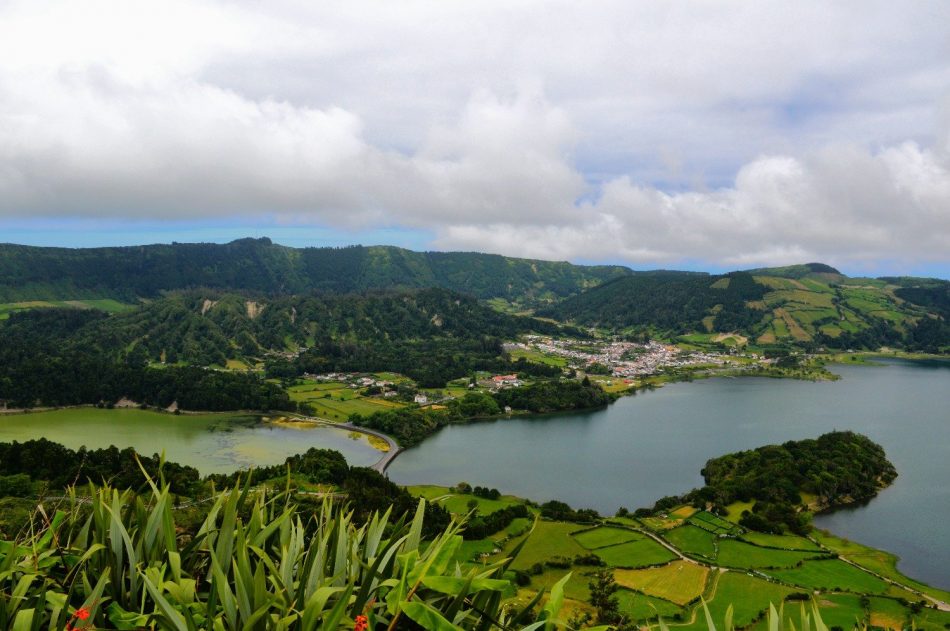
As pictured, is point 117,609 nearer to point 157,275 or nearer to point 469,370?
point 469,370

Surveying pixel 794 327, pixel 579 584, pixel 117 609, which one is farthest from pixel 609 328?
pixel 117 609

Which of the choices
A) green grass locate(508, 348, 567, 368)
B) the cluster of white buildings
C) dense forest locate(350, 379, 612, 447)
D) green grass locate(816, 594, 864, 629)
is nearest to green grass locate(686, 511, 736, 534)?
green grass locate(816, 594, 864, 629)

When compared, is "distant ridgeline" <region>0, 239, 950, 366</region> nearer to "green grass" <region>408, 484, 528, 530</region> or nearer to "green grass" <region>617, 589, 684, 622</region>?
"green grass" <region>408, 484, 528, 530</region>

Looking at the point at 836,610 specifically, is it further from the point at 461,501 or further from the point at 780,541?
the point at 461,501

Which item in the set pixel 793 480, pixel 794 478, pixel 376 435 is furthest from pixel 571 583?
pixel 376 435

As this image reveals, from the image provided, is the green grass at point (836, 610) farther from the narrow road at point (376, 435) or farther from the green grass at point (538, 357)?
the green grass at point (538, 357)
